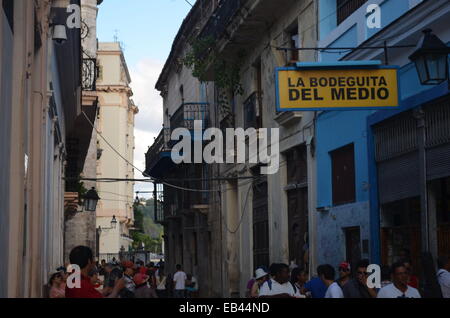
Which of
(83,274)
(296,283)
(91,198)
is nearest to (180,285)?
(91,198)

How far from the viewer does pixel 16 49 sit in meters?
8.41

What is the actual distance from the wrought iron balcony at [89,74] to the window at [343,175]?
8172mm

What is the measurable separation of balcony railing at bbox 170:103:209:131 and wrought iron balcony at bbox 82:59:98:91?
606 centimetres

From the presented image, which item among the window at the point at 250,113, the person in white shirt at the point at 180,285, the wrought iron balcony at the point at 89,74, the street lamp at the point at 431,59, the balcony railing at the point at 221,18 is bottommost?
the person in white shirt at the point at 180,285

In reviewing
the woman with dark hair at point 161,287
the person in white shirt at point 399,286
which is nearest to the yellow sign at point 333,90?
the person in white shirt at point 399,286

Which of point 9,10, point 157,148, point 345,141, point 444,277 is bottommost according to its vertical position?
point 444,277

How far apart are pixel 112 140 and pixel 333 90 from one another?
5973 cm

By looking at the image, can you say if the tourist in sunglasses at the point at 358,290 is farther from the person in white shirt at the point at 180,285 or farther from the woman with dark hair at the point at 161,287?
the person in white shirt at the point at 180,285

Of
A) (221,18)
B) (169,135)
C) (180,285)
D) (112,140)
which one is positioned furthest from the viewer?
(112,140)

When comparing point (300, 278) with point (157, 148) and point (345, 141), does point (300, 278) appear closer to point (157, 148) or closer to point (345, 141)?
point (345, 141)

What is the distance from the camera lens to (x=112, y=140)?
70.6 meters

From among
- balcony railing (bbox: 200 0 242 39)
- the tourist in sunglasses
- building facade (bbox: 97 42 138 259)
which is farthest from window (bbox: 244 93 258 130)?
building facade (bbox: 97 42 138 259)

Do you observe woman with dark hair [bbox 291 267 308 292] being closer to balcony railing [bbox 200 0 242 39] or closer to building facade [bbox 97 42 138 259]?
balcony railing [bbox 200 0 242 39]

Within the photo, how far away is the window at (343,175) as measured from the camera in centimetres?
1506
